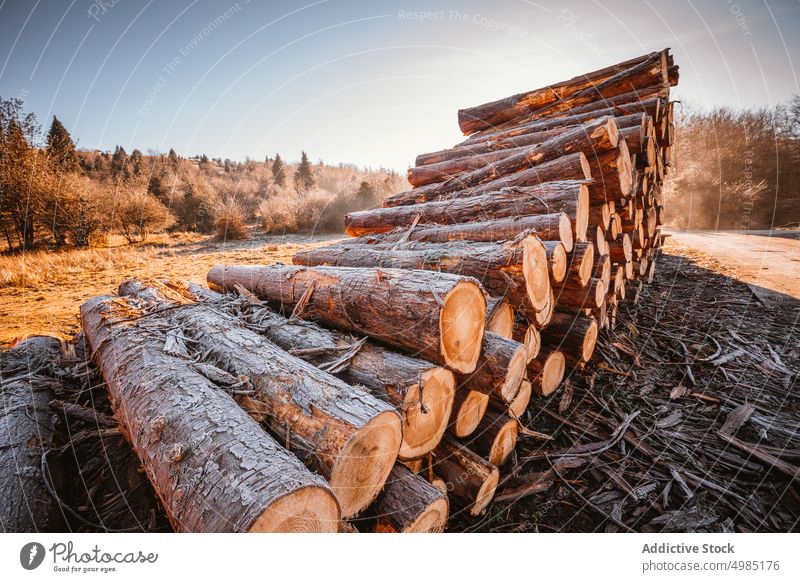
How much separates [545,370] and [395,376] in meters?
1.81

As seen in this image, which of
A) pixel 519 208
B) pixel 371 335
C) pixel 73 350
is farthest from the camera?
pixel 73 350

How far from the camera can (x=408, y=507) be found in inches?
58.7

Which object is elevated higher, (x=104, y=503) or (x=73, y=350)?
(x=73, y=350)

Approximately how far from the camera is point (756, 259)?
748 cm

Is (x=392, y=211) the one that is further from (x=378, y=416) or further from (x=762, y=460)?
(x=762, y=460)

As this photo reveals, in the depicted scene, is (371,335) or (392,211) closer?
(371,335)

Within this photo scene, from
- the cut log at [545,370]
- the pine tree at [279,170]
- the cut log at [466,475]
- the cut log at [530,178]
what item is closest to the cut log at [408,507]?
the cut log at [466,475]

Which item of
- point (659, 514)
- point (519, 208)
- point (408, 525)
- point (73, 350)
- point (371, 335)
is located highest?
point (519, 208)

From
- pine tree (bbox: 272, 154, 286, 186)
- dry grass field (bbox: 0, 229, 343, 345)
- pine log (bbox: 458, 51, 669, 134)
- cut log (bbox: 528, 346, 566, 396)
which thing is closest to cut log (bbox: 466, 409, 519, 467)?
cut log (bbox: 528, 346, 566, 396)

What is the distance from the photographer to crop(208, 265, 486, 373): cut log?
5.92 feet

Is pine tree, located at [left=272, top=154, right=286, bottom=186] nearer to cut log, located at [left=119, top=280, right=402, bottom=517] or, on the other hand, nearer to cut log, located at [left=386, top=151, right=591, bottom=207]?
cut log, located at [left=386, top=151, right=591, bottom=207]

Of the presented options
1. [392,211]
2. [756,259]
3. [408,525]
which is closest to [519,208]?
[392,211]

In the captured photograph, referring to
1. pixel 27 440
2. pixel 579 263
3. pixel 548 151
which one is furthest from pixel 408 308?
pixel 548 151
